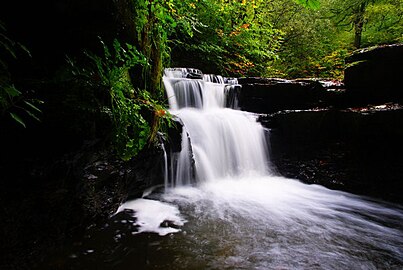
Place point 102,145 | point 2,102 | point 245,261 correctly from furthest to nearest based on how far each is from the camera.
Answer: point 102,145
point 245,261
point 2,102

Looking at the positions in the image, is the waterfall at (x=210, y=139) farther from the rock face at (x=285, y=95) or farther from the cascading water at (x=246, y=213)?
the rock face at (x=285, y=95)

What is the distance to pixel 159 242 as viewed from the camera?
2.71 meters

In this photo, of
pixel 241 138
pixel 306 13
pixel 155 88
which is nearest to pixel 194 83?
pixel 241 138

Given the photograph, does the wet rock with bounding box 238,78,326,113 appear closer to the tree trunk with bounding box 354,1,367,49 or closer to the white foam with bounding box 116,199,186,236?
the white foam with bounding box 116,199,186,236

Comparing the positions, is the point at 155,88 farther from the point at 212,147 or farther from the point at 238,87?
the point at 238,87

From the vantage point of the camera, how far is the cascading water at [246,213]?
8.45ft

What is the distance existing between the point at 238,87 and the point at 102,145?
525 centimetres

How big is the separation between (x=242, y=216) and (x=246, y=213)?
0.15 metres

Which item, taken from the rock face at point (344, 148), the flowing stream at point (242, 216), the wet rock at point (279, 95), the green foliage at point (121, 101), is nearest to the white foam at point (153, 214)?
the flowing stream at point (242, 216)

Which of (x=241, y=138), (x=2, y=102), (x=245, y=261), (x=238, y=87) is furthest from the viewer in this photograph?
(x=238, y=87)

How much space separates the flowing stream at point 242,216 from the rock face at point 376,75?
238 centimetres

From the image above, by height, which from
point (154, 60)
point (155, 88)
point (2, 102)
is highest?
point (154, 60)

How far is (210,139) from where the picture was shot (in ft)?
19.1

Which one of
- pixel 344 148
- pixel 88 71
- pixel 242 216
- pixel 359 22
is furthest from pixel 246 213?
pixel 359 22
